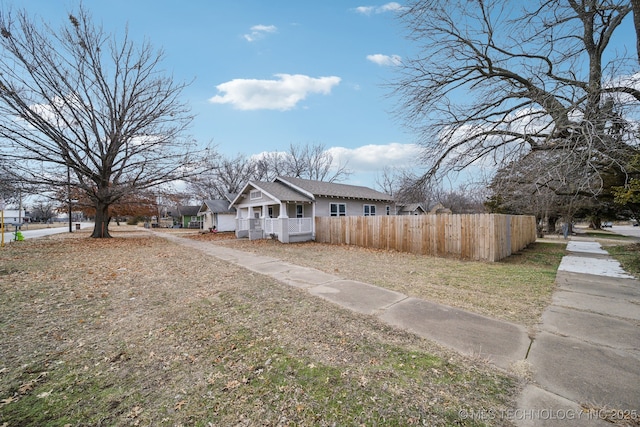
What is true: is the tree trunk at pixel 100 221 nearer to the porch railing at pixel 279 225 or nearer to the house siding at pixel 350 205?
the porch railing at pixel 279 225

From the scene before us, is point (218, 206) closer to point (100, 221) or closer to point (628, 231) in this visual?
point (100, 221)

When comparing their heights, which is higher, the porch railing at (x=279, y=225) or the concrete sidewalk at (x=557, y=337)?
the porch railing at (x=279, y=225)

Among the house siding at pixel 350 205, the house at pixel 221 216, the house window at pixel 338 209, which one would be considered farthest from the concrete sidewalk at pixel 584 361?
the house at pixel 221 216

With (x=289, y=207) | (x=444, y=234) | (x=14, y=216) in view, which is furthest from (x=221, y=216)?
(x=14, y=216)

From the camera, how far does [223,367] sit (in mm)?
2729

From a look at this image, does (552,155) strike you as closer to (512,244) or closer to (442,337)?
(442,337)

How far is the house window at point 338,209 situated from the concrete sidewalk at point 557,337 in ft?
41.5

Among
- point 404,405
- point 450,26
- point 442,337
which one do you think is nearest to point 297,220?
point 450,26

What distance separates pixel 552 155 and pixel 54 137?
22088 millimetres

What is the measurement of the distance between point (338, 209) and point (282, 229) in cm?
508

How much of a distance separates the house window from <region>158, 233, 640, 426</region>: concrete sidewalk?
12.7m

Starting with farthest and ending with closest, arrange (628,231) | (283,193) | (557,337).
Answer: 1. (628,231)
2. (283,193)
3. (557,337)

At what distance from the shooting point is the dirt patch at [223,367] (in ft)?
6.84

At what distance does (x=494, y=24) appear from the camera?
7668 millimetres
